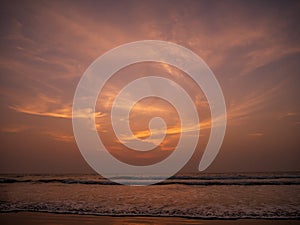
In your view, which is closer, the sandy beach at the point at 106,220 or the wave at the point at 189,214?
the sandy beach at the point at 106,220

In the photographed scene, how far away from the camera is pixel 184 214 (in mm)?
11500

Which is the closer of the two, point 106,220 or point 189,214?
point 106,220

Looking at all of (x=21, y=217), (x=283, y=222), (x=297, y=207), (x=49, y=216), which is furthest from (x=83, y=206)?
(x=297, y=207)

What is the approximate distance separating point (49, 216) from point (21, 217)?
1.17 metres

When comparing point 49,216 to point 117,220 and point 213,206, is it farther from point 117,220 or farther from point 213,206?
point 213,206

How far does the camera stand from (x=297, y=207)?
12.7 m

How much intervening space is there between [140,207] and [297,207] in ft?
25.9

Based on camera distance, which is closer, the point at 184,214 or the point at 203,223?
the point at 203,223

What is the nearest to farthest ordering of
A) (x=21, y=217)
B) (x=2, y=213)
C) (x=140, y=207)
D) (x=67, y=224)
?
1. (x=67, y=224)
2. (x=21, y=217)
3. (x=2, y=213)
4. (x=140, y=207)

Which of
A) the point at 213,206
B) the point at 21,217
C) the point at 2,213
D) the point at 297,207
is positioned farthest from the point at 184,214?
the point at 2,213

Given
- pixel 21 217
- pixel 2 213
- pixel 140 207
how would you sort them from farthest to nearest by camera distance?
pixel 140 207
pixel 2 213
pixel 21 217

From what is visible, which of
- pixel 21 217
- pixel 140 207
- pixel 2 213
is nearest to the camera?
pixel 21 217

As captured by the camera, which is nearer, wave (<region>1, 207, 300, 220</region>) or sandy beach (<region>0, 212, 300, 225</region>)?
sandy beach (<region>0, 212, 300, 225</region>)

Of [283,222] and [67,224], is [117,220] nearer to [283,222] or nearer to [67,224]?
[67,224]
